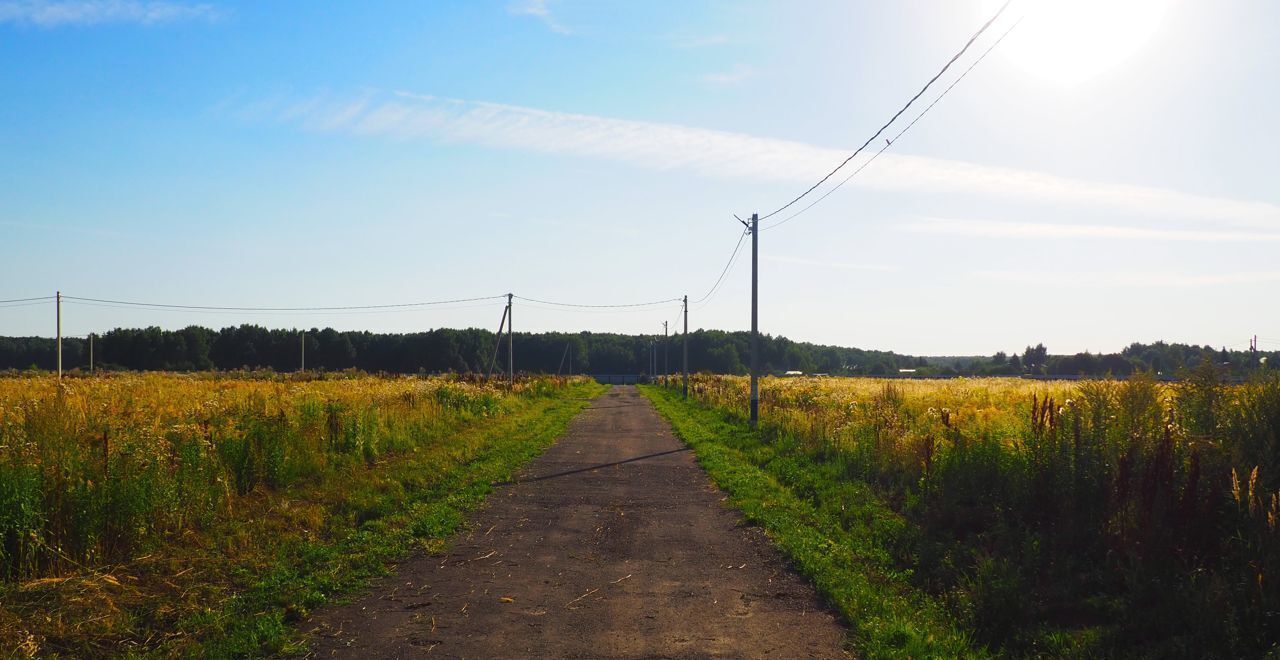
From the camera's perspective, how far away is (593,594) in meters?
7.05

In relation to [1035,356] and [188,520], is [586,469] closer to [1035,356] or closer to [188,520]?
[188,520]

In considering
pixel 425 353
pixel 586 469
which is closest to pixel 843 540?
pixel 586 469

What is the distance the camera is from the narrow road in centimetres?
578

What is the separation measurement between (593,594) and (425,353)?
114 m

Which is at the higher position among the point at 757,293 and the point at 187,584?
the point at 757,293

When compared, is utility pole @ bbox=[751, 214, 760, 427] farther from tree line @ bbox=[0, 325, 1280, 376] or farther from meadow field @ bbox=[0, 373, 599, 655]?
tree line @ bbox=[0, 325, 1280, 376]

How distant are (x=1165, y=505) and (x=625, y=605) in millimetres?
4678

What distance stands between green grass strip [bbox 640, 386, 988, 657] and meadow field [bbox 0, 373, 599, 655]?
4064 millimetres

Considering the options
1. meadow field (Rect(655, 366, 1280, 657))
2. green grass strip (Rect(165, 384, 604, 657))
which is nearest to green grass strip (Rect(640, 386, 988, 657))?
meadow field (Rect(655, 366, 1280, 657))

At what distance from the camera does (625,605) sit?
6.72 meters

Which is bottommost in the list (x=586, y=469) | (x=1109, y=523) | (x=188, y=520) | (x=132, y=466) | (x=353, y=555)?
(x=586, y=469)

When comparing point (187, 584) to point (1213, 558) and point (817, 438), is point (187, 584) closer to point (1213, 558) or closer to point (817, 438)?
point (1213, 558)

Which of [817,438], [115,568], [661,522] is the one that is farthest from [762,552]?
[817,438]

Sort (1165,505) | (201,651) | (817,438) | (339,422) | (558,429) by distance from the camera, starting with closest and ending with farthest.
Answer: (201,651)
(1165,505)
(339,422)
(817,438)
(558,429)
